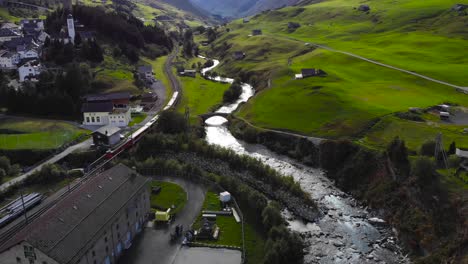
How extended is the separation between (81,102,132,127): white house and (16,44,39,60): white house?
45068 mm

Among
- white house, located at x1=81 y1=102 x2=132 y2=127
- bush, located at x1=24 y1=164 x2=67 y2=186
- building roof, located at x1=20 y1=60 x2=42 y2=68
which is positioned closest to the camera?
bush, located at x1=24 y1=164 x2=67 y2=186

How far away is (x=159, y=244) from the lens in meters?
40.2

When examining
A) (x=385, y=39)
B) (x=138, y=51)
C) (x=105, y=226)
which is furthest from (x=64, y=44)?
(x=385, y=39)

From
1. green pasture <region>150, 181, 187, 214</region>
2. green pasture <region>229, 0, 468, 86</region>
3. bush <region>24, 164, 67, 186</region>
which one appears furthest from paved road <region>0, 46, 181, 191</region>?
green pasture <region>229, 0, 468, 86</region>

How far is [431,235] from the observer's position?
40594mm

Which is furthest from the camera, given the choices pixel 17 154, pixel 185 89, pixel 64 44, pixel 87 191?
pixel 64 44

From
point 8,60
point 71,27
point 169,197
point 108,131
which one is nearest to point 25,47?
point 8,60

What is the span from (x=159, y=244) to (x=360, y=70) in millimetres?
75421

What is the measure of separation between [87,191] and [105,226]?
4.38 metres

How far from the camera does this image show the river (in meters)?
41.3

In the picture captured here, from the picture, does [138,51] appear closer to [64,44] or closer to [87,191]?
[64,44]

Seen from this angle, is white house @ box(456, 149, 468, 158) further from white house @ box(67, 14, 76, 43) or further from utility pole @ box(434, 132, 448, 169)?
white house @ box(67, 14, 76, 43)

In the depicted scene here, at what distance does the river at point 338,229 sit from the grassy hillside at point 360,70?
10.6 m

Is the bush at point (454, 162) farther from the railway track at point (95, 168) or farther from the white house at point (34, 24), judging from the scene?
the white house at point (34, 24)
